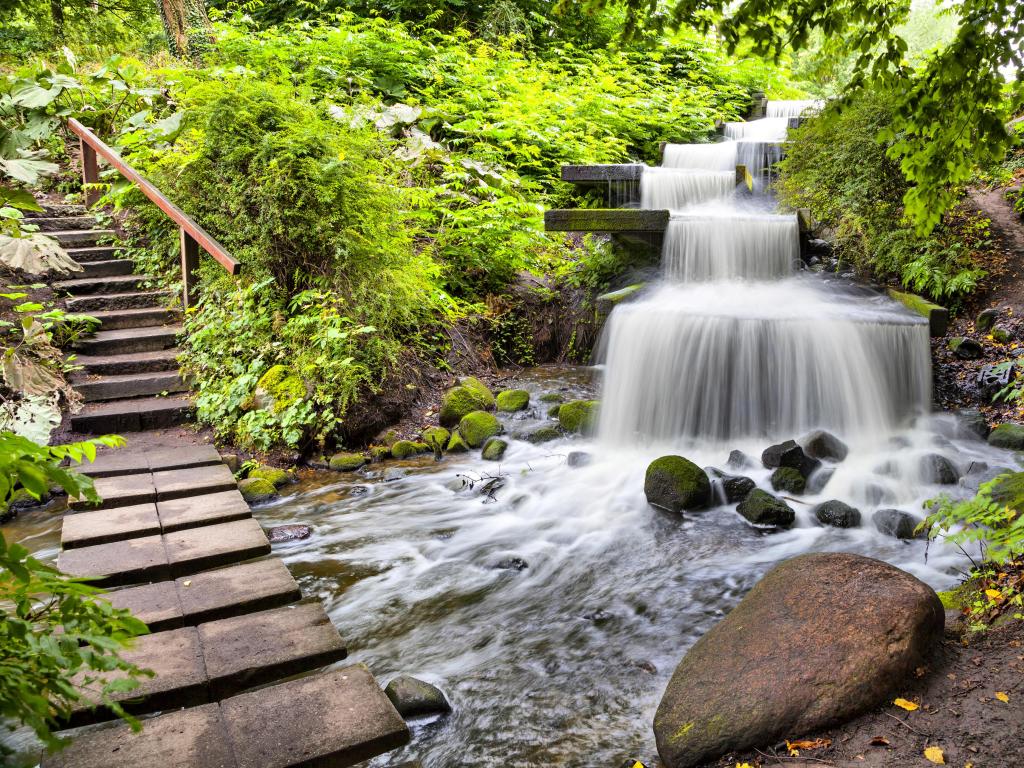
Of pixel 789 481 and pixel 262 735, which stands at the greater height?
pixel 262 735

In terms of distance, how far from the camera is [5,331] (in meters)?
6.53

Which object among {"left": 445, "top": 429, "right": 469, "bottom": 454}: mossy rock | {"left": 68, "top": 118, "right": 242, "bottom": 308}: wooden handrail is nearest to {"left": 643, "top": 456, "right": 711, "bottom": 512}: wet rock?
{"left": 445, "top": 429, "right": 469, "bottom": 454}: mossy rock

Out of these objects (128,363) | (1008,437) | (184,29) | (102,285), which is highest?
(184,29)

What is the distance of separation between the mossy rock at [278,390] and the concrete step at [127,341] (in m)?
1.49

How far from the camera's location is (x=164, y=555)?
3949 mm

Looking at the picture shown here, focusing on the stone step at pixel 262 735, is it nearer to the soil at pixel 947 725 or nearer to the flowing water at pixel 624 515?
the flowing water at pixel 624 515

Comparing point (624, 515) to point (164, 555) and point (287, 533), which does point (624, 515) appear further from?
point (164, 555)

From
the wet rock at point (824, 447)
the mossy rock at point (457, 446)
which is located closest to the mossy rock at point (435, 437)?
the mossy rock at point (457, 446)

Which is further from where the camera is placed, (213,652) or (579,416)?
(579,416)

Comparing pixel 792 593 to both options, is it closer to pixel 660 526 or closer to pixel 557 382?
pixel 660 526

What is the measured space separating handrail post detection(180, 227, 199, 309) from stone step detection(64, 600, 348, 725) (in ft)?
16.1

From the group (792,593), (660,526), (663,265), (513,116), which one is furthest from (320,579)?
(513,116)

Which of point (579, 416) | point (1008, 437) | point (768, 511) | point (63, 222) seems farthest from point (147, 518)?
point (1008, 437)

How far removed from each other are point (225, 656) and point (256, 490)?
2746mm
